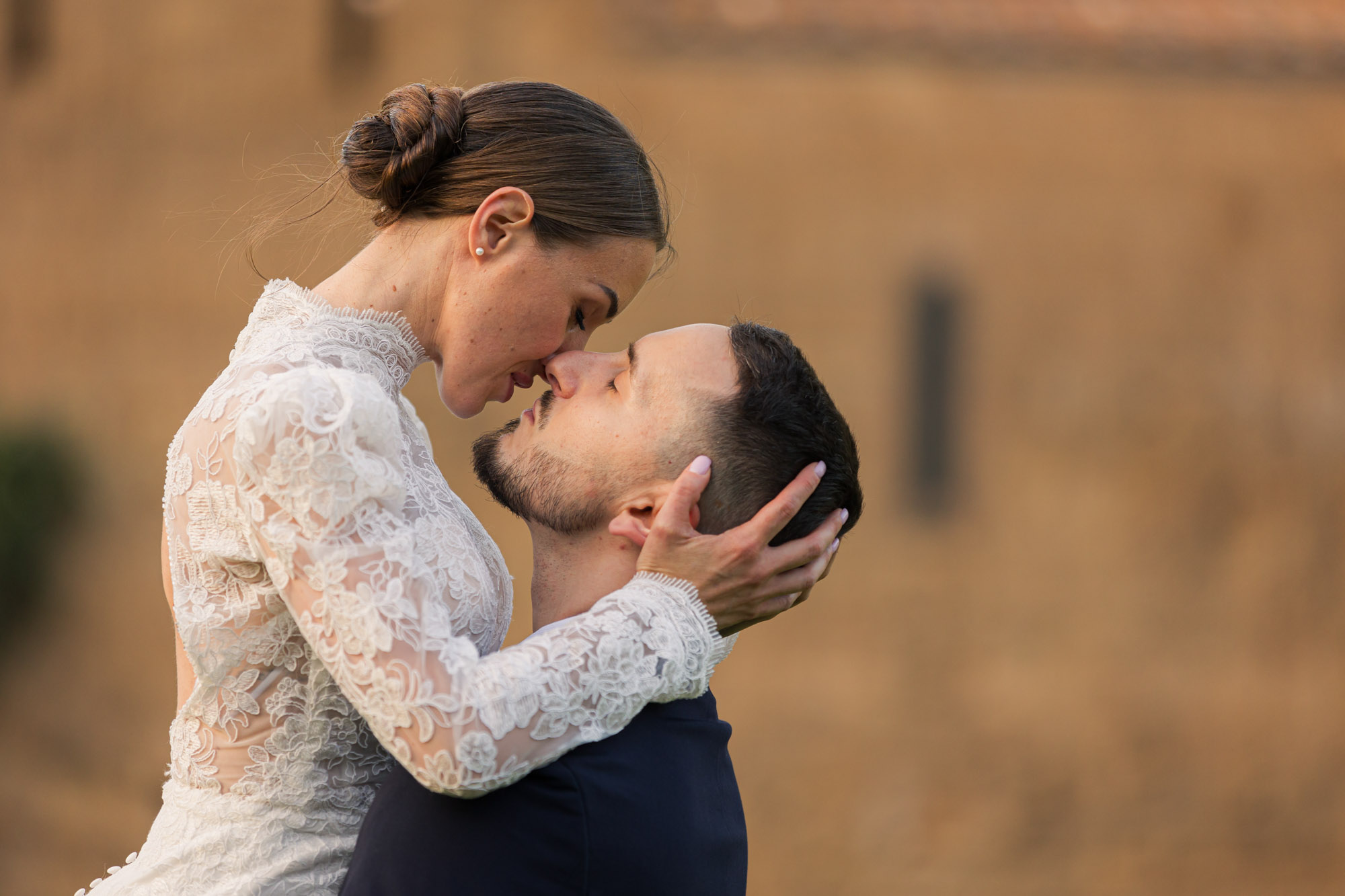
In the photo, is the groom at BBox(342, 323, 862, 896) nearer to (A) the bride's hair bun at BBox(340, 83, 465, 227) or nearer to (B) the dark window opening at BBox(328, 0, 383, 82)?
Answer: (A) the bride's hair bun at BBox(340, 83, 465, 227)

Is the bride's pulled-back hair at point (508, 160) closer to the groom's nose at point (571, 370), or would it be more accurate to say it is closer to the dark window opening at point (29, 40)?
the groom's nose at point (571, 370)

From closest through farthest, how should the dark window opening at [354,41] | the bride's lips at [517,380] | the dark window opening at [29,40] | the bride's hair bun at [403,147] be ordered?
1. the bride's hair bun at [403,147]
2. the bride's lips at [517,380]
3. the dark window opening at [354,41]
4. the dark window opening at [29,40]

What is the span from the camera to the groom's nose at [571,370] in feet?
8.14

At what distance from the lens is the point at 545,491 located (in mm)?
2408

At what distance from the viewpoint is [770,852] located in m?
8.37

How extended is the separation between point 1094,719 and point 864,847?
185 cm

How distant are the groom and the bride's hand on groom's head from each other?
0.40ft

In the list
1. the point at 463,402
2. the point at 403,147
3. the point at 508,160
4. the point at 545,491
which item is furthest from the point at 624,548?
the point at 403,147

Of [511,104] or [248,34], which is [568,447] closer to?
[511,104]

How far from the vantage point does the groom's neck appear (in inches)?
93.3

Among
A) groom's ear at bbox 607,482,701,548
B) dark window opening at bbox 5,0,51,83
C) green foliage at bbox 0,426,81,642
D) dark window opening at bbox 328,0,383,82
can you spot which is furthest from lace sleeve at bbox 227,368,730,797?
dark window opening at bbox 5,0,51,83

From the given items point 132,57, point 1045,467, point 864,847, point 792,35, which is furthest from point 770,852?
point 132,57

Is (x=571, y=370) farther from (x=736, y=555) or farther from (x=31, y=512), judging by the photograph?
(x=31, y=512)

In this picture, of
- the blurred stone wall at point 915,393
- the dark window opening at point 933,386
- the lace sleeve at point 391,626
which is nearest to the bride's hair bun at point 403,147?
the lace sleeve at point 391,626
